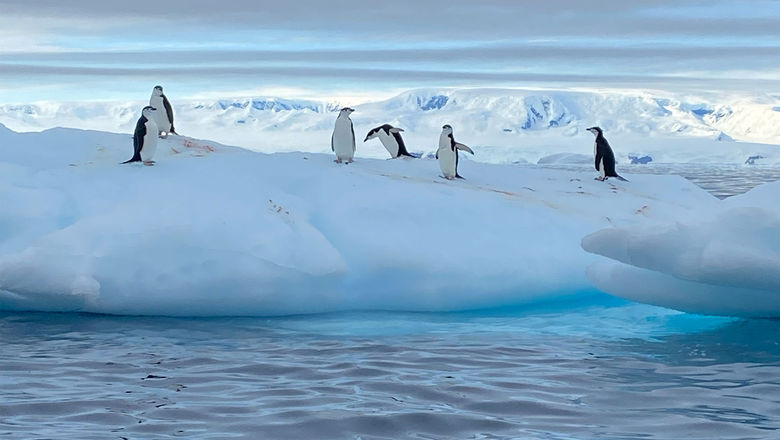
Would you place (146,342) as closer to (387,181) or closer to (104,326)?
(104,326)

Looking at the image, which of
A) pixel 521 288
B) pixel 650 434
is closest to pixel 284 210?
pixel 521 288

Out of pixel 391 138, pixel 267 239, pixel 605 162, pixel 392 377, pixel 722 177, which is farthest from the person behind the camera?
pixel 722 177

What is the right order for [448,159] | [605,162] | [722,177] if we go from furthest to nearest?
[722,177] → [605,162] → [448,159]

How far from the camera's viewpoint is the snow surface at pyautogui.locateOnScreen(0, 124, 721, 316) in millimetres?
9367

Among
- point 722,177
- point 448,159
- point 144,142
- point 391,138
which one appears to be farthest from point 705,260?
point 722,177

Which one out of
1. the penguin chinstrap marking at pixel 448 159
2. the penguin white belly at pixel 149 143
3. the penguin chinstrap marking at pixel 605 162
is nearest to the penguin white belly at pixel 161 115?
the penguin white belly at pixel 149 143

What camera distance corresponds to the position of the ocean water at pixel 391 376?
558cm

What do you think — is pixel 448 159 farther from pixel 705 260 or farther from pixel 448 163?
pixel 705 260

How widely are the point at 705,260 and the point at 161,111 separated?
28.9 ft

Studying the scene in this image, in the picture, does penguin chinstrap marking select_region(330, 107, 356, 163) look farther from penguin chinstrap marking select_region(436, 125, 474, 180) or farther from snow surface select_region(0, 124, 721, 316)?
snow surface select_region(0, 124, 721, 316)

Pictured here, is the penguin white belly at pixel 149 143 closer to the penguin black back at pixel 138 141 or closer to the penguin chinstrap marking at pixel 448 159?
the penguin black back at pixel 138 141

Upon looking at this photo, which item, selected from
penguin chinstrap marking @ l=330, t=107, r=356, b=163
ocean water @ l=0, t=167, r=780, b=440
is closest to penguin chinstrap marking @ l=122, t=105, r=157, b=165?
penguin chinstrap marking @ l=330, t=107, r=356, b=163

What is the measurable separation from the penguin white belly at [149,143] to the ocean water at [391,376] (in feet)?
9.39

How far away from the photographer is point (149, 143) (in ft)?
38.9
